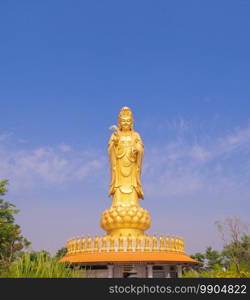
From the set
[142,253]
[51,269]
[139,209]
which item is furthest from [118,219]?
[51,269]

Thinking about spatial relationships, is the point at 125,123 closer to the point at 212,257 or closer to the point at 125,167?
the point at 125,167

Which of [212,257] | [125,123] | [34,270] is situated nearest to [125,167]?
[125,123]

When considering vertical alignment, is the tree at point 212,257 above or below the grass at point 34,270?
above

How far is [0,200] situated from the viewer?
1495 centimetres

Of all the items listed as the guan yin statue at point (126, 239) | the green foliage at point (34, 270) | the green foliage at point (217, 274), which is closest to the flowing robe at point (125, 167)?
the guan yin statue at point (126, 239)

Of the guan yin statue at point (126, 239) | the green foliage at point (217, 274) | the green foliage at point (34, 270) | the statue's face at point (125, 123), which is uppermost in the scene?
the statue's face at point (125, 123)

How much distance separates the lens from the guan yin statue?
12820 mm

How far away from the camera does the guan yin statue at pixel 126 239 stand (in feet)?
42.1

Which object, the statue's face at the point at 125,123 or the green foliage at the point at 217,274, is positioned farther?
the statue's face at the point at 125,123

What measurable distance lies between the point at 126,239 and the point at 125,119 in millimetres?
6378

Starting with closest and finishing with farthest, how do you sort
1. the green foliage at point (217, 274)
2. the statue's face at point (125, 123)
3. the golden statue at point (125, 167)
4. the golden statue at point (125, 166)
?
the green foliage at point (217, 274)
the golden statue at point (125, 167)
the golden statue at point (125, 166)
the statue's face at point (125, 123)

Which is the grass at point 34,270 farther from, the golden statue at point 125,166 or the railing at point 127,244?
the golden statue at point 125,166

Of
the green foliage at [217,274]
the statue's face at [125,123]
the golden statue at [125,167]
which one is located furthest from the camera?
the statue's face at [125,123]
